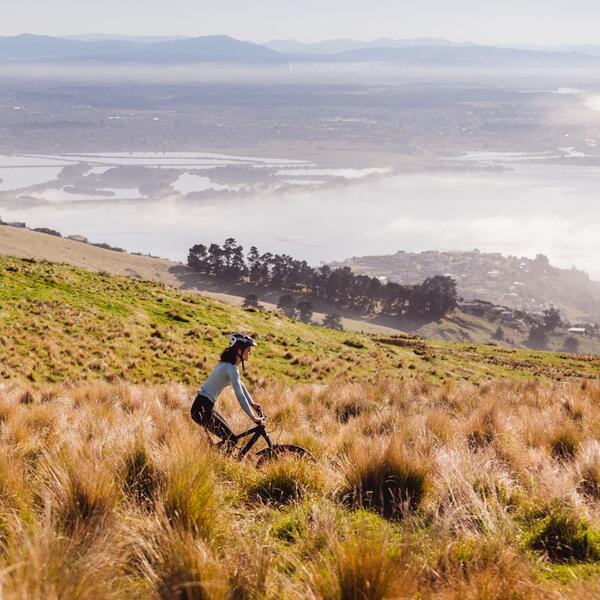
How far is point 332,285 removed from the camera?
→ 142 m

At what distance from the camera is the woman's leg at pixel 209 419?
29.9 ft

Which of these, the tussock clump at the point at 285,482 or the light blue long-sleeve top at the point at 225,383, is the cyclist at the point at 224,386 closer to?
the light blue long-sleeve top at the point at 225,383

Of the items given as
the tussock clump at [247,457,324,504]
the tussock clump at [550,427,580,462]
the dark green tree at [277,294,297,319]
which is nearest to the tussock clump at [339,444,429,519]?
the tussock clump at [247,457,324,504]

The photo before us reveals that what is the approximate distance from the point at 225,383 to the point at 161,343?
1469 cm

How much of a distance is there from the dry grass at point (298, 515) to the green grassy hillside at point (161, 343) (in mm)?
9095

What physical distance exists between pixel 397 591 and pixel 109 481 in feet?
9.86

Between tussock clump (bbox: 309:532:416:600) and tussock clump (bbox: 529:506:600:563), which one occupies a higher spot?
tussock clump (bbox: 309:532:416:600)

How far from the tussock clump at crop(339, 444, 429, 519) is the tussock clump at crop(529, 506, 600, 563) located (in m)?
1.34

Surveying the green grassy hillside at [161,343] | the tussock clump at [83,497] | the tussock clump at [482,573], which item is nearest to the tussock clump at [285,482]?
the tussock clump at [83,497]

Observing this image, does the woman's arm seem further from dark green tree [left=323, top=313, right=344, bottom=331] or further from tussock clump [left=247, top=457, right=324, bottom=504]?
dark green tree [left=323, top=313, right=344, bottom=331]

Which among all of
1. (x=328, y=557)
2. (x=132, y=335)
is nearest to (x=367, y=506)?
(x=328, y=557)

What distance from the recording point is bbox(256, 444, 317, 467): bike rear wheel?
8148 mm

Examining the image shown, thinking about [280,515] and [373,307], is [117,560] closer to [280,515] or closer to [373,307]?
[280,515]

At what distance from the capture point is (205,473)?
6.23 m
